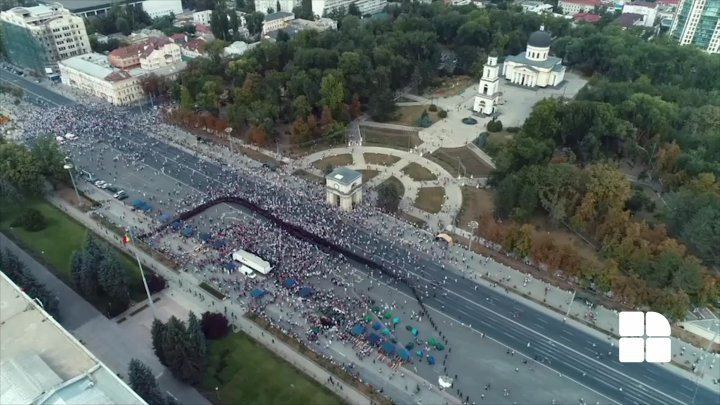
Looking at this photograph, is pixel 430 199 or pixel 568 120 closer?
pixel 430 199

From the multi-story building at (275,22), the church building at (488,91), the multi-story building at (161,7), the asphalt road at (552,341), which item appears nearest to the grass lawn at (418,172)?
the asphalt road at (552,341)

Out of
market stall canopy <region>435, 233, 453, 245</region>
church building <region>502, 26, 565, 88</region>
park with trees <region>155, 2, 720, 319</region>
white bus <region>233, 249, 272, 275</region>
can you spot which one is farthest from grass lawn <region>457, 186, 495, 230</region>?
church building <region>502, 26, 565, 88</region>

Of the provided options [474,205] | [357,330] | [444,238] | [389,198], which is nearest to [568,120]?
[474,205]

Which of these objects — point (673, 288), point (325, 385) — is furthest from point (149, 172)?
point (673, 288)

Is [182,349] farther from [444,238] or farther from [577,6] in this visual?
[577,6]

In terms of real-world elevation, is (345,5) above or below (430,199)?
above

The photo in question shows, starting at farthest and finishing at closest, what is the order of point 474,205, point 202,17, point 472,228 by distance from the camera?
point 202,17 < point 474,205 < point 472,228

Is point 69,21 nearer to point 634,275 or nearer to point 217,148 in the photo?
point 217,148

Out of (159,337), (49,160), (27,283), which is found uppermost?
(27,283)

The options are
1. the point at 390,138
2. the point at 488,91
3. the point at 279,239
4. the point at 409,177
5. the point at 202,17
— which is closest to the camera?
the point at 279,239
